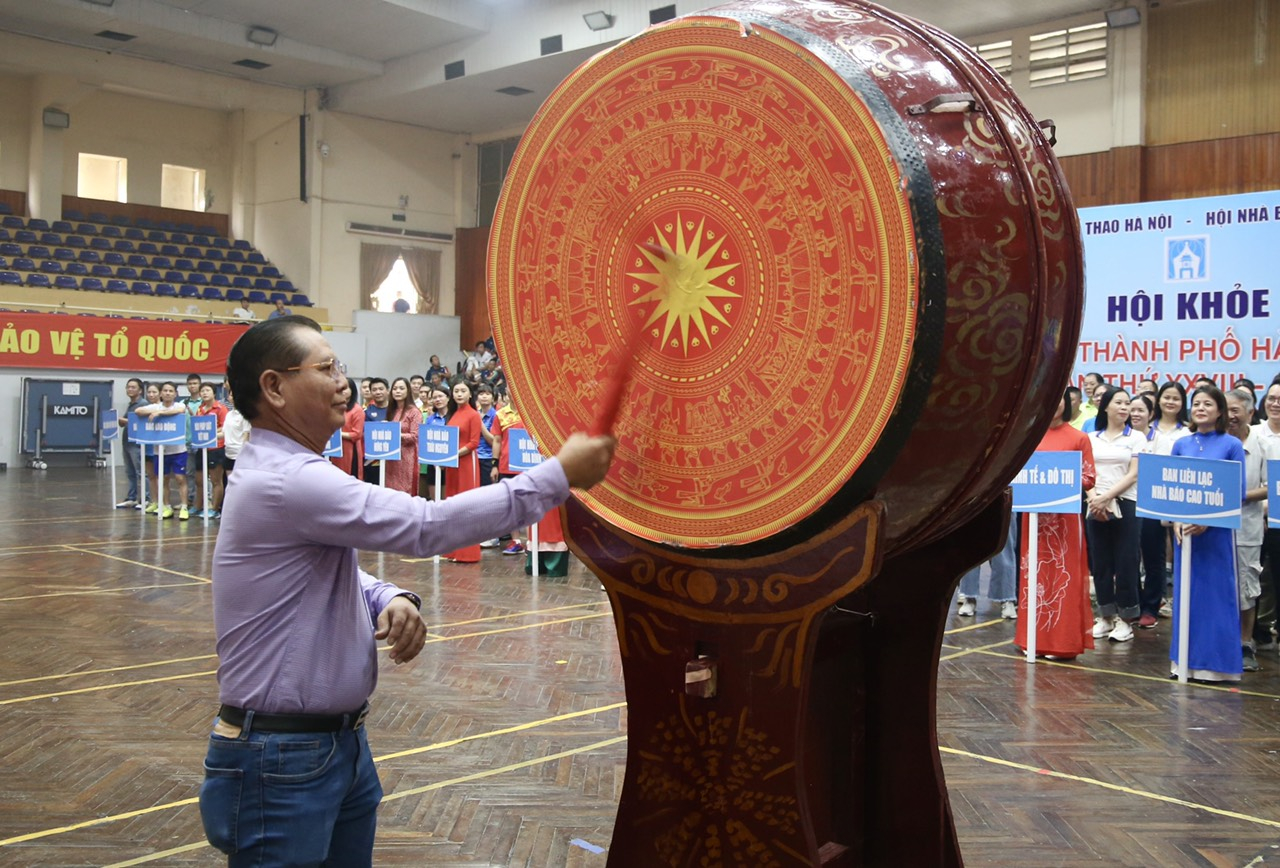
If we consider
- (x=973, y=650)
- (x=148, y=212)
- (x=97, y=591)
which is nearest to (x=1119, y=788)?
(x=973, y=650)

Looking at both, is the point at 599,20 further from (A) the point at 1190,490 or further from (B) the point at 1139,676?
(B) the point at 1139,676

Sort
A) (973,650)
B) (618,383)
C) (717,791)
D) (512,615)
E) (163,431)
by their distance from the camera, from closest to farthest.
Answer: (618,383) → (717,791) → (973,650) → (512,615) → (163,431)

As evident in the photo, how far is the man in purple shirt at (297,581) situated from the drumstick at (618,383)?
0.21 feet

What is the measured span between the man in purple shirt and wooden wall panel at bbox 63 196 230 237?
24.1 metres

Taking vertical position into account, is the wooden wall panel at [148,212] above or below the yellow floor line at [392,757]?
above

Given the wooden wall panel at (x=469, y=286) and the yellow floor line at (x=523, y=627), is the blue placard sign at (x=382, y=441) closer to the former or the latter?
the yellow floor line at (x=523, y=627)

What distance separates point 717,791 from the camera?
2.21m

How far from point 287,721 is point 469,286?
2391 centimetres

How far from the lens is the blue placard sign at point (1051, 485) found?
235 inches

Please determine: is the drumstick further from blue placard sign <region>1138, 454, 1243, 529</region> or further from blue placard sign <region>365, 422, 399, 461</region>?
blue placard sign <region>365, 422, 399, 461</region>

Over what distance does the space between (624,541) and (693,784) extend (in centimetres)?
50

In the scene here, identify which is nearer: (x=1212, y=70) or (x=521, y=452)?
(x=521, y=452)

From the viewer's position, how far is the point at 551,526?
8.84 meters

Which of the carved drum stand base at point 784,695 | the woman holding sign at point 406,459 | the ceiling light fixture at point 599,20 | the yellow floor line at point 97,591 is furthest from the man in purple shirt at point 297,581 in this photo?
the ceiling light fixture at point 599,20
